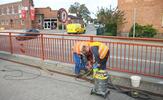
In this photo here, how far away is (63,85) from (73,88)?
1.26 ft

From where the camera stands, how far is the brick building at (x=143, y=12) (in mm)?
22844

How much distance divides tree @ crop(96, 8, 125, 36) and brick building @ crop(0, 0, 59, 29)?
Answer: 92.0 ft

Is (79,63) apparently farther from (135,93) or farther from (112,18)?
(112,18)

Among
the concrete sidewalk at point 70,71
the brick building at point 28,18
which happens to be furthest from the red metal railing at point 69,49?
the brick building at point 28,18

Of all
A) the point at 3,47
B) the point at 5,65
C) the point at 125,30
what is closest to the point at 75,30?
the point at 125,30

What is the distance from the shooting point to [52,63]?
7523mm

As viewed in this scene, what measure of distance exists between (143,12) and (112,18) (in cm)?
403

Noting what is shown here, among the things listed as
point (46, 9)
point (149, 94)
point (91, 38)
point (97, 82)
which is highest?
point (46, 9)

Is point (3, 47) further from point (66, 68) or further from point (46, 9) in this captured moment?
point (46, 9)

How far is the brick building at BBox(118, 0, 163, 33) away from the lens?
2284 centimetres

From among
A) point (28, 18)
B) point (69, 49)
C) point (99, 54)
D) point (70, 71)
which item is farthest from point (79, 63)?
point (28, 18)

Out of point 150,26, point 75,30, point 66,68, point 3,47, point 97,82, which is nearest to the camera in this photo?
point 97,82

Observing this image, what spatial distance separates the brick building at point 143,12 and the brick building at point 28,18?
98.7 feet

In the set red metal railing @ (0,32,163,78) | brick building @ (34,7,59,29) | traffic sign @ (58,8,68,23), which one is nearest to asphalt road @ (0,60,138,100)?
red metal railing @ (0,32,163,78)
